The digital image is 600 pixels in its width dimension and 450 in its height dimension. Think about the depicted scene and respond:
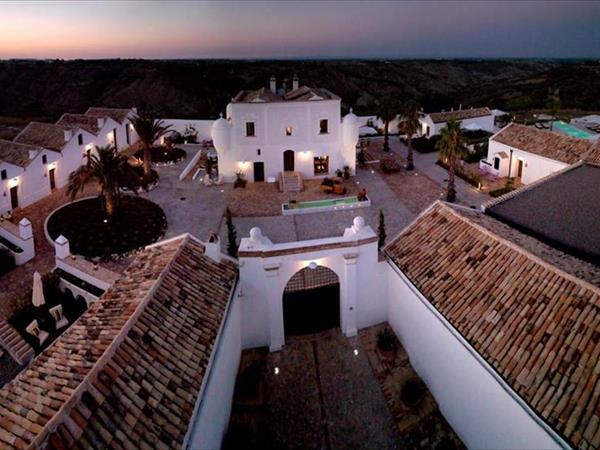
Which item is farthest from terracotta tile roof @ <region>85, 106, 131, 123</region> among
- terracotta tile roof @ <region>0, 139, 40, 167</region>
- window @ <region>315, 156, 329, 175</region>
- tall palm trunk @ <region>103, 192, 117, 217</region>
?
window @ <region>315, 156, 329, 175</region>

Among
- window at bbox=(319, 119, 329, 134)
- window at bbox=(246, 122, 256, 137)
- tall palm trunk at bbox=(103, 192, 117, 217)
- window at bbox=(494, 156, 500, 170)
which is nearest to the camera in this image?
tall palm trunk at bbox=(103, 192, 117, 217)

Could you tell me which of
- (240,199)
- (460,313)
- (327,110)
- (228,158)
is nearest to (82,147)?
(228,158)

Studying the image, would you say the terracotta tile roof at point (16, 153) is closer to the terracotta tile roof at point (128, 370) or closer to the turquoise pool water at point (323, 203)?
the turquoise pool water at point (323, 203)

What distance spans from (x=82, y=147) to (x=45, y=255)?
48.4ft

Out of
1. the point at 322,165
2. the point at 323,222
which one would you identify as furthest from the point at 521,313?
the point at 322,165

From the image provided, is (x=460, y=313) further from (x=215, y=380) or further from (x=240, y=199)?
(x=240, y=199)

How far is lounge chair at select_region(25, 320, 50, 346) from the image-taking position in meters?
17.0

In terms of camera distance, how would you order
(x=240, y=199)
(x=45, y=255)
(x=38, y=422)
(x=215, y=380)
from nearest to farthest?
(x=38, y=422) → (x=215, y=380) → (x=45, y=255) → (x=240, y=199)

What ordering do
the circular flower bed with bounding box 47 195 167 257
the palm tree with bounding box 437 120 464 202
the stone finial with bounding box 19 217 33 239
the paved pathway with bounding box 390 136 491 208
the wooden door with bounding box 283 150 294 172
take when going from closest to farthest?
the stone finial with bounding box 19 217 33 239 < the circular flower bed with bounding box 47 195 167 257 < the palm tree with bounding box 437 120 464 202 < the paved pathway with bounding box 390 136 491 208 < the wooden door with bounding box 283 150 294 172

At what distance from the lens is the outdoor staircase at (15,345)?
16.5m

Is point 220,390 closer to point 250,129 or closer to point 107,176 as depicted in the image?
point 107,176

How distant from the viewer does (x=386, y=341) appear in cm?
1551

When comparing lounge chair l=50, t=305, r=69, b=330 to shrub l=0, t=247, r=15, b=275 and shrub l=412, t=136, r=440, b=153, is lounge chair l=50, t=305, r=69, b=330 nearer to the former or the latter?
shrub l=0, t=247, r=15, b=275

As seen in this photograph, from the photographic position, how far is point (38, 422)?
7738mm
